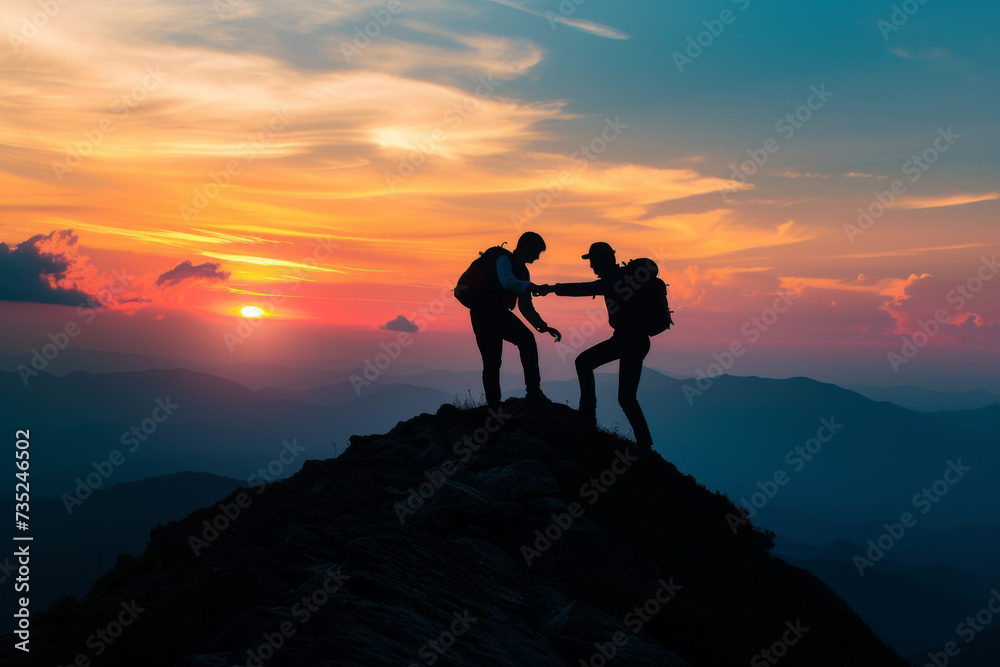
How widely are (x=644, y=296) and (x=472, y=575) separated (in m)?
8.05

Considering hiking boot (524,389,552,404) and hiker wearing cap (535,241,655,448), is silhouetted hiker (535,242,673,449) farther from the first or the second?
hiking boot (524,389,552,404)

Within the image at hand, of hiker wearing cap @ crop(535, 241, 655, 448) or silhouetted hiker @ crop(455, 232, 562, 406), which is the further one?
silhouetted hiker @ crop(455, 232, 562, 406)

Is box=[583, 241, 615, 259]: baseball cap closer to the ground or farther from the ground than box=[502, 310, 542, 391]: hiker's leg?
farther from the ground

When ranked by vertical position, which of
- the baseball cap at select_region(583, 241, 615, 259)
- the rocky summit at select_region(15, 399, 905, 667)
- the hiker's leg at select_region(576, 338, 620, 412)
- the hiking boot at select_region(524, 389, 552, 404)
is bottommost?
the rocky summit at select_region(15, 399, 905, 667)

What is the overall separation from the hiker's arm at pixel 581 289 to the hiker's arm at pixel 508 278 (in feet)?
2.14

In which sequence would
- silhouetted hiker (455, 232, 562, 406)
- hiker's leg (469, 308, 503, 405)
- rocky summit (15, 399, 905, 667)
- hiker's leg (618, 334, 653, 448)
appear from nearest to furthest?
rocky summit (15, 399, 905, 667), hiker's leg (618, 334, 653, 448), silhouetted hiker (455, 232, 562, 406), hiker's leg (469, 308, 503, 405)

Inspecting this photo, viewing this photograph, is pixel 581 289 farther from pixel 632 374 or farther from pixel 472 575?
pixel 472 575

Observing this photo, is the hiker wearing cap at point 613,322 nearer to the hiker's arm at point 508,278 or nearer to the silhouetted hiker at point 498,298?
the hiker's arm at point 508,278

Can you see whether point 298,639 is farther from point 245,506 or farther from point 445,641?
point 245,506

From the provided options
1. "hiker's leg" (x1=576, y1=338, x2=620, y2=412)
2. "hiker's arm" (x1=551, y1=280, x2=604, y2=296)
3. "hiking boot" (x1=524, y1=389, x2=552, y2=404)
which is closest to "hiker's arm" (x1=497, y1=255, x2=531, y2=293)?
"hiker's arm" (x1=551, y1=280, x2=604, y2=296)

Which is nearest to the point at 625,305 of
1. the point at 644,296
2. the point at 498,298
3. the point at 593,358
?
the point at 644,296

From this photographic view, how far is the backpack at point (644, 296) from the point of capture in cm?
1395

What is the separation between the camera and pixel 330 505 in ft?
32.6

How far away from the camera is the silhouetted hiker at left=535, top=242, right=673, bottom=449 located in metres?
14.0
